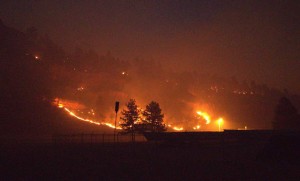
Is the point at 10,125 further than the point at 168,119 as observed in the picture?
No

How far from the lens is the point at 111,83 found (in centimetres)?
15962

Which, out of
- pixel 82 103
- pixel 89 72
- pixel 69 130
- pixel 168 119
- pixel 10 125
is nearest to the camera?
pixel 10 125

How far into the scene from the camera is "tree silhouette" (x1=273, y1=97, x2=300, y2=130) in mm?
52469

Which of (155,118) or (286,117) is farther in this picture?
(286,117)

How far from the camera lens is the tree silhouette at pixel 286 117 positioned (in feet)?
172

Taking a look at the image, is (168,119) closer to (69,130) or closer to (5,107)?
(69,130)

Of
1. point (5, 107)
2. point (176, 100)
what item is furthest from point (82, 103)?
point (176, 100)

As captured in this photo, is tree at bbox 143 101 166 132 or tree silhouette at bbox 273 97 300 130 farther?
tree silhouette at bbox 273 97 300 130

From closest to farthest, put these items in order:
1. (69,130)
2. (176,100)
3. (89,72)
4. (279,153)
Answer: (279,153) < (69,130) < (89,72) < (176,100)

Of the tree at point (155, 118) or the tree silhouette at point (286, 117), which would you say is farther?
the tree silhouette at point (286, 117)

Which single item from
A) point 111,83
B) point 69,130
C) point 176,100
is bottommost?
point 69,130

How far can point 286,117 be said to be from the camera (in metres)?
53.9

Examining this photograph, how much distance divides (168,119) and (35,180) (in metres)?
121

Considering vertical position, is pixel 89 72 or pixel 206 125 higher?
pixel 89 72
